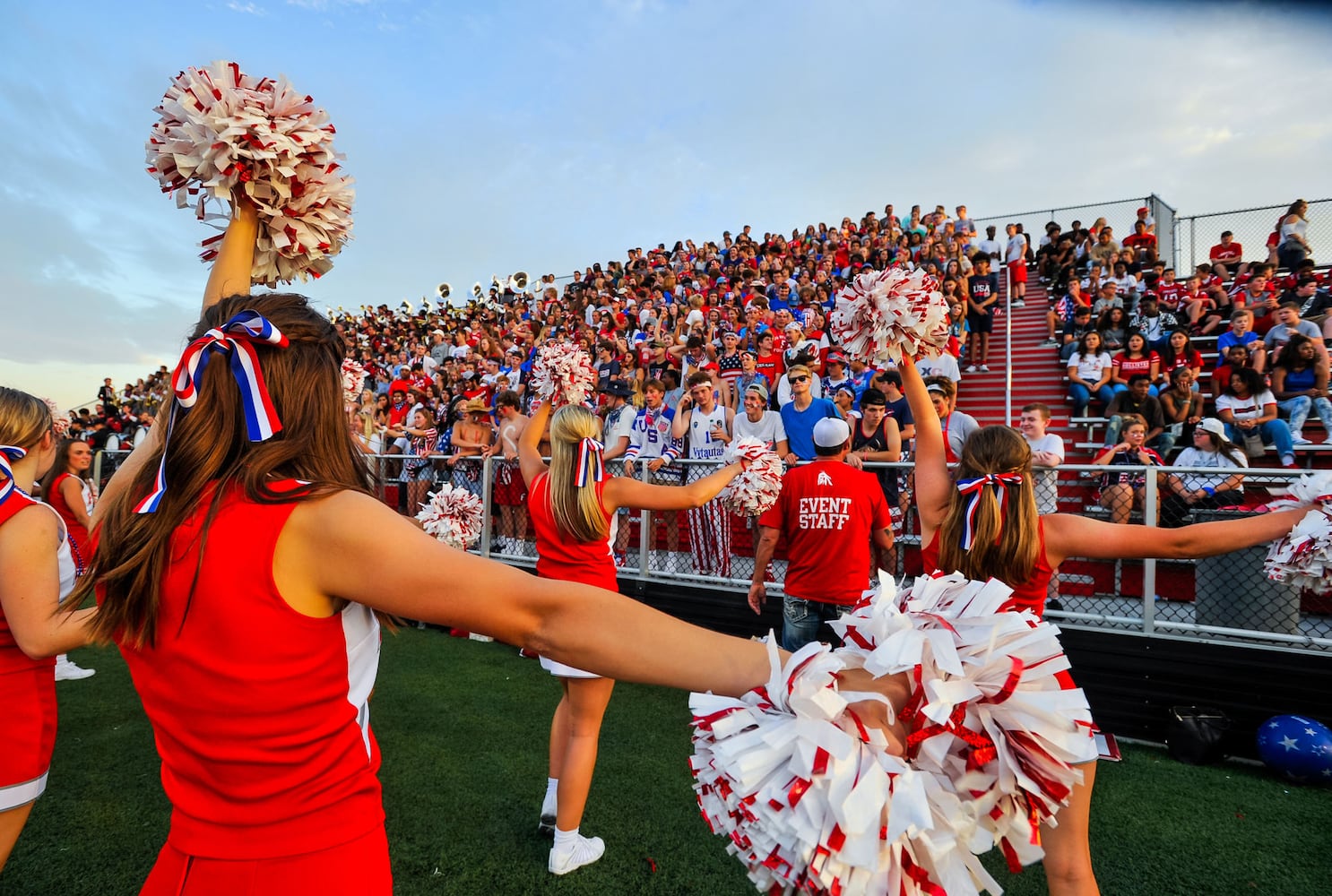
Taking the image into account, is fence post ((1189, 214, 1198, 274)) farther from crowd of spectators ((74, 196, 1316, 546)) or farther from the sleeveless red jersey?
the sleeveless red jersey

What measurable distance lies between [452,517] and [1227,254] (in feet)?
47.2

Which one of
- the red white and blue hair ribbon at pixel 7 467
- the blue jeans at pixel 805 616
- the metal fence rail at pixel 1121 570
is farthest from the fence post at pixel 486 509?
the red white and blue hair ribbon at pixel 7 467

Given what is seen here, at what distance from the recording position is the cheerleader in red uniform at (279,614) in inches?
42.6

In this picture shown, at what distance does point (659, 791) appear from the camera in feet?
13.2

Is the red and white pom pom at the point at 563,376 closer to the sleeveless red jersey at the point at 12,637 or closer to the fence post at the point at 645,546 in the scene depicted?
the fence post at the point at 645,546

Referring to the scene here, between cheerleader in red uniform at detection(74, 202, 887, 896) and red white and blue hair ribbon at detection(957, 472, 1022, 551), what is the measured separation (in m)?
1.70

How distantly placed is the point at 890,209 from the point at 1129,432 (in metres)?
11.7

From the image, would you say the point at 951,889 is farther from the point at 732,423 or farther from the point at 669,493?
the point at 732,423

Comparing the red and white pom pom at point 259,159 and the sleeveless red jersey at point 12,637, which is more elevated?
the red and white pom pom at point 259,159

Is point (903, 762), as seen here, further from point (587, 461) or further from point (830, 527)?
point (830, 527)

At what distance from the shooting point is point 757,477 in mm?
4629

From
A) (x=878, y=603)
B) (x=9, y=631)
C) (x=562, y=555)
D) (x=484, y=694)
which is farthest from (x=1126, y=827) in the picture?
(x=9, y=631)

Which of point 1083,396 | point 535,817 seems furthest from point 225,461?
point 1083,396

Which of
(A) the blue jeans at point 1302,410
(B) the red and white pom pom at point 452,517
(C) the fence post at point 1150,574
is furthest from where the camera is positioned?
(A) the blue jeans at point 1302,410
